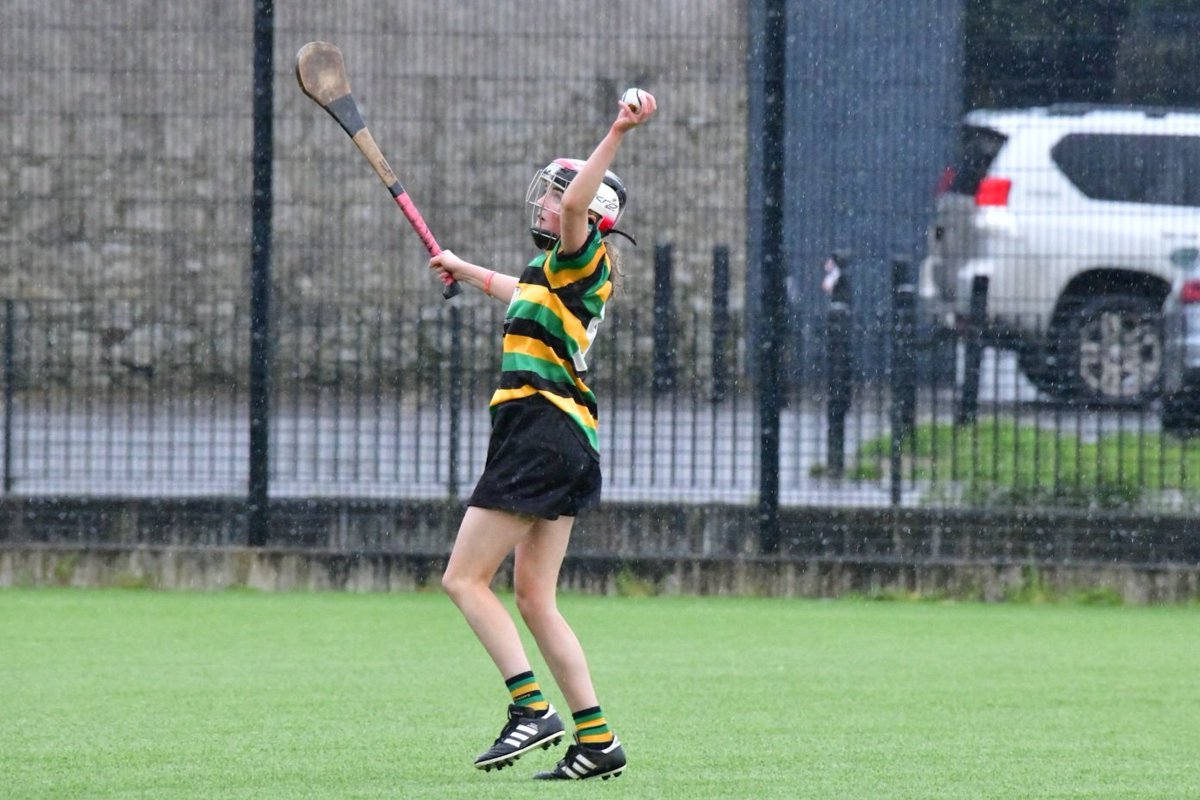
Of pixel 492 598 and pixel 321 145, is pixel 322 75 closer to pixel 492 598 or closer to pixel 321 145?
pixel 492 598

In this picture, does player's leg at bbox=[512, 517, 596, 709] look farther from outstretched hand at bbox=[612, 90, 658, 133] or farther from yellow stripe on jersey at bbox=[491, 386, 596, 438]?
outstretched hand at bbox=[612, 90, 658, 133]

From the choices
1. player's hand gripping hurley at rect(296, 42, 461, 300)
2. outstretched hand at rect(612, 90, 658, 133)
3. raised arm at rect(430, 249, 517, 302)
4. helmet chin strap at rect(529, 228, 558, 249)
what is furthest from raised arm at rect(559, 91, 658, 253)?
player's hand gripping hurley at rect(296, 42, 461, 300)

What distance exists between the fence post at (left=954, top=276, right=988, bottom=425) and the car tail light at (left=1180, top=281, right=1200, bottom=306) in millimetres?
858

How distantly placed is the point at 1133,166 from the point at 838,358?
1.56 m

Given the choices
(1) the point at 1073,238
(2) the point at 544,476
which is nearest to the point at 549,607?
(2) the point at 544,476

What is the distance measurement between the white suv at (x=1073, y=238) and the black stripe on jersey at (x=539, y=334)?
454 cm

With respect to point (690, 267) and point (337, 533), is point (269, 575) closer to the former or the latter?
point (337, 533)

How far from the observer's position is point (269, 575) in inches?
380

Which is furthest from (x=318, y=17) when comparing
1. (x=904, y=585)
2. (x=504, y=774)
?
(x=504, y=774)

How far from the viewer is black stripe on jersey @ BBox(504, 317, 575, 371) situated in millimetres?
5273

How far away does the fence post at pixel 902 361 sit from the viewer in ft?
31.0

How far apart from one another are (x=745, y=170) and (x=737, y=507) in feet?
5.00

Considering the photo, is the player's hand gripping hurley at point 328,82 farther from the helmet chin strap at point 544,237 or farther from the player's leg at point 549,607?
the player's leg at point 549,607

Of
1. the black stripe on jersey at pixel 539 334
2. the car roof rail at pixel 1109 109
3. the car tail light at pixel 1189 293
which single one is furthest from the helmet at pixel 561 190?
the car tail light at pixel 1189 293
